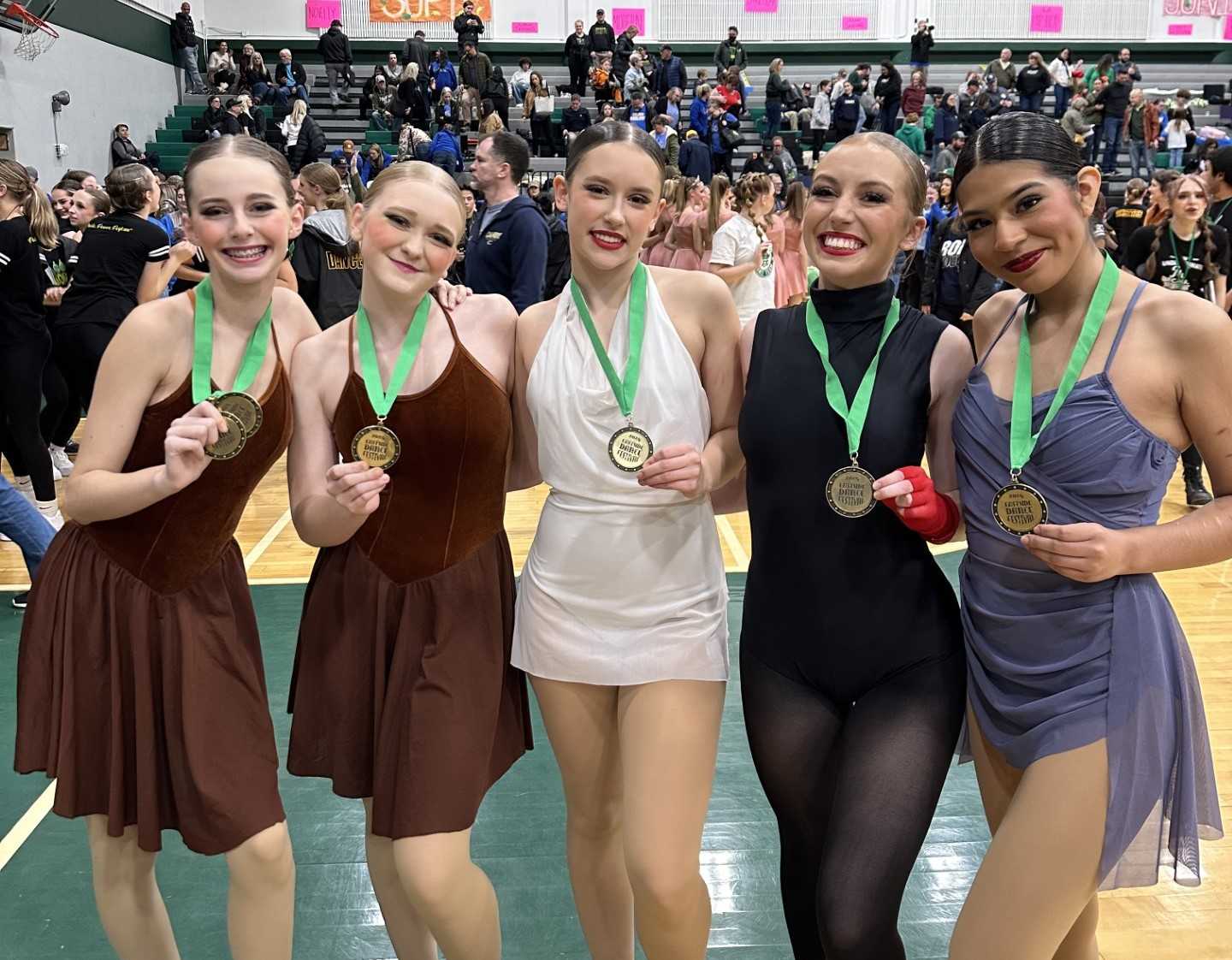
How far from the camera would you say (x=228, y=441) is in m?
2.13

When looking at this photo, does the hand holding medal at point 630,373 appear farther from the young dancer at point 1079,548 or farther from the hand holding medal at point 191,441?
the hand holding medal at point 191,441

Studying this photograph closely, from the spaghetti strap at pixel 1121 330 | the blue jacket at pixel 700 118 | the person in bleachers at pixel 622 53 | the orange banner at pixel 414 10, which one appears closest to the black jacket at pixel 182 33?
the orange banner at pixel 414 10

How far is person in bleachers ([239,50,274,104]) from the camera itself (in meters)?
22.2

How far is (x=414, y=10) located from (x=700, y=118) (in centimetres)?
979

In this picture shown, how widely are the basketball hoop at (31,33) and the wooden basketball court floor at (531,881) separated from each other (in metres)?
16.4

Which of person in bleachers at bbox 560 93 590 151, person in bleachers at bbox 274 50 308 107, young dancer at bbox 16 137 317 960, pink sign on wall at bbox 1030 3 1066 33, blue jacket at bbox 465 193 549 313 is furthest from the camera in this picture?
pink sign on wall at bbox 1030 3 1066 33

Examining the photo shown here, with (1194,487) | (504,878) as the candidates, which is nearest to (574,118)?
(1194,487)

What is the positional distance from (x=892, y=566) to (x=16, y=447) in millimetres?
5834

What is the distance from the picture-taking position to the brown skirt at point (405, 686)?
7.38ft

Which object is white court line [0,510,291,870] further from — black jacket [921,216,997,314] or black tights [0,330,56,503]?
black jacket [921,216,997,314]

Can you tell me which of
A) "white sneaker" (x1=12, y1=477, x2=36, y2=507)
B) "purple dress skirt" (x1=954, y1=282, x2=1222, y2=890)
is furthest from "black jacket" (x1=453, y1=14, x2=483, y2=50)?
"purple dress skirt" (x1=954, y1=282, x2=1222, y2=890)

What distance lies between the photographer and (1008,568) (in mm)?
2018

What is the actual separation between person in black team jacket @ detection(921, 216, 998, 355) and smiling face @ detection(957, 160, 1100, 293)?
6.17 meters

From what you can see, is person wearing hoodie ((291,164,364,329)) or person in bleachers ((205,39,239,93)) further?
person in bleachers ((205,39,239,93))
